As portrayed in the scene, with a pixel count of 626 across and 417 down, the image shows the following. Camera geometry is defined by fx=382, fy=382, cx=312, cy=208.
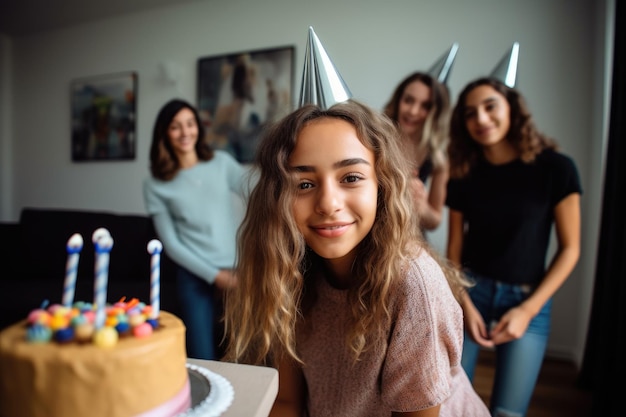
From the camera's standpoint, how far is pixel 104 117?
371 centimetres

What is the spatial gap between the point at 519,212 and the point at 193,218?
1.37 meters

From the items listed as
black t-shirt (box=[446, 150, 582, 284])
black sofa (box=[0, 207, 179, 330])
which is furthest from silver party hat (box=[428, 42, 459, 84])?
black sofa (box=[0, 207, 179, 330])

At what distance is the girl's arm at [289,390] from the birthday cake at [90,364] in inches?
18.0

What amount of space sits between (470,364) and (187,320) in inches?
48.8

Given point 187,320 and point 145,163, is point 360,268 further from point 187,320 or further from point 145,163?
point 145,163

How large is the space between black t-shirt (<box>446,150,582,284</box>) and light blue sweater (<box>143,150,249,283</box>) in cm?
104

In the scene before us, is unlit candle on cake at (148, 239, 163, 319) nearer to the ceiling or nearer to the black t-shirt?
the black t-shirt

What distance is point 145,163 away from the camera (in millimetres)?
3578

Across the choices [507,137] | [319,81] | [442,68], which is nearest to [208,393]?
[319,81]

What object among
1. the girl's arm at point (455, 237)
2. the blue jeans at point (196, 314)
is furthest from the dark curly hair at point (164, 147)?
the girl's arm at point (455, 237)

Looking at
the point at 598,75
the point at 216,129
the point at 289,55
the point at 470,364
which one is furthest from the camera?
the point at 216,129

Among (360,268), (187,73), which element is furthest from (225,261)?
(187,73)

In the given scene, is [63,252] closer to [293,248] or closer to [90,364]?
[293,248]

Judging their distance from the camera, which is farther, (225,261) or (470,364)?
(225,261)
